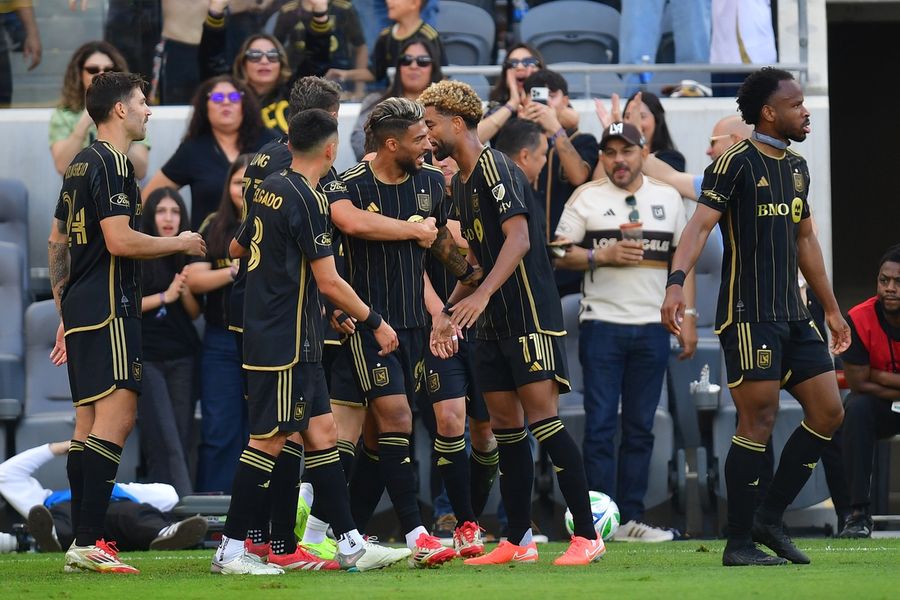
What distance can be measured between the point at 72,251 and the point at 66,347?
48 centimetres

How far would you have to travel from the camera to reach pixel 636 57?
13188 millimetres

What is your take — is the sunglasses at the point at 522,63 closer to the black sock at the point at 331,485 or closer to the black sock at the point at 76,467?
the black sock at the point at 331,485

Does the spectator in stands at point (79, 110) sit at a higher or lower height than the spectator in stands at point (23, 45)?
lower

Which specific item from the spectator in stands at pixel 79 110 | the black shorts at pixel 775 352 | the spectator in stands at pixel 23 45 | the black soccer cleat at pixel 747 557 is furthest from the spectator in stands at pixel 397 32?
the black soccer cleat at pixel 747 557

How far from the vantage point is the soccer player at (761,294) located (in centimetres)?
754

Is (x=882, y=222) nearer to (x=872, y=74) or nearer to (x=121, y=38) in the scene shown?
(x=872, y=74)

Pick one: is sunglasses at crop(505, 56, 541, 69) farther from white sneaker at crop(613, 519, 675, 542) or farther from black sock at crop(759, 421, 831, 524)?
black sock at crop(759, 421, 831, 524)

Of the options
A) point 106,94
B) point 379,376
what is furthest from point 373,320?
point 106,94

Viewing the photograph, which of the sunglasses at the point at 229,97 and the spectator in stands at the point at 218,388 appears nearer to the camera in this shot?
the spectator in stands at the point at 218,388

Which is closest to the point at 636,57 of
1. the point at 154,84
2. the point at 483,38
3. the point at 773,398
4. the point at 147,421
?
the point at 483,38

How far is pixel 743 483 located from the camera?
7543mm

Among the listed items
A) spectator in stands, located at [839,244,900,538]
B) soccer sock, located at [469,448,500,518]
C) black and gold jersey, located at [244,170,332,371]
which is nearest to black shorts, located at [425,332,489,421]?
soccer sock, located at [469,448,500,518]

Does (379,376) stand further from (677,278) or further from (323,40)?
(323,40)

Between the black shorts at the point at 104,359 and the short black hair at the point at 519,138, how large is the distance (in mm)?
3473
